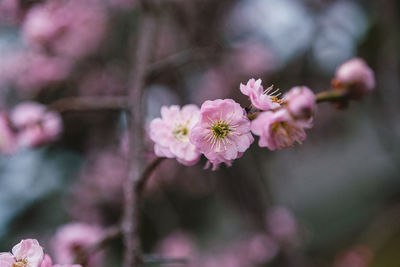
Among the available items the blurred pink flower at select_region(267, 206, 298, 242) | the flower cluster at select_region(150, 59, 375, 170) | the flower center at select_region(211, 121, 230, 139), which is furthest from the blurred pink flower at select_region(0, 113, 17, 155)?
the blurred pink flower at select_region(267, 206, 298, 242)

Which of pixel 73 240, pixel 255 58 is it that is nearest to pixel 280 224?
pixel 255 58

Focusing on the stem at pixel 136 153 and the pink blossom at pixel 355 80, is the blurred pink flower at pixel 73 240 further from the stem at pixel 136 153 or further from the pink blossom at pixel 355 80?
the pink blossom at pixel 355 80

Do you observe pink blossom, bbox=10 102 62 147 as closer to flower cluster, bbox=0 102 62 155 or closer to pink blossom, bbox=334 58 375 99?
flower cluster, bbox=0 102 62 155

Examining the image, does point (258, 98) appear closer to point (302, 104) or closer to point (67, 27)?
point (302, 104)

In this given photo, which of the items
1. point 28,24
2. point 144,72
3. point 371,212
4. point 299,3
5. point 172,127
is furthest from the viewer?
point 371,212

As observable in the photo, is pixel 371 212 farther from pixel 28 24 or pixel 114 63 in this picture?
pixel 28 24

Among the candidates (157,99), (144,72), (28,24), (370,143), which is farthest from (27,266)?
(370,143)

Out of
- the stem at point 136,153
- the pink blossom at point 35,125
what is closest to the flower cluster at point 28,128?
the pink blossom at point 35,125
